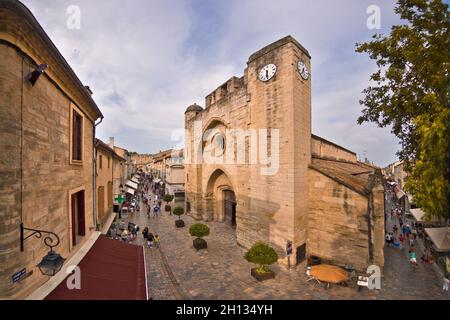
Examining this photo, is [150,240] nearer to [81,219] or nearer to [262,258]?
[81,219]

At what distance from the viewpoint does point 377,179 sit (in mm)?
10289

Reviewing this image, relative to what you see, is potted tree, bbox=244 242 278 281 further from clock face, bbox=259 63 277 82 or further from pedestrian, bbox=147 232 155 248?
clock face, bbox=259 63 277 82

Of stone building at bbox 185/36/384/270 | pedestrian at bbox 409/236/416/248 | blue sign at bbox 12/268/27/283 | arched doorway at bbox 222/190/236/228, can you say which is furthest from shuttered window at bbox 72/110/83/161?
pedestrian at bbox 409/236/416/248

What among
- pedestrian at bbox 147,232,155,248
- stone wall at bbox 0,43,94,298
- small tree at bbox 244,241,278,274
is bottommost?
pedestrian at bbox 147,232,155,248

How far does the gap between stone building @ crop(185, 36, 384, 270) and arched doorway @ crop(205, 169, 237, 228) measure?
3881 millimetres

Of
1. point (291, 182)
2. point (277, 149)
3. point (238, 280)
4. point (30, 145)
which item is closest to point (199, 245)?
point (238, 280)

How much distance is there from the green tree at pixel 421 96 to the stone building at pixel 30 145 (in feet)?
29.9

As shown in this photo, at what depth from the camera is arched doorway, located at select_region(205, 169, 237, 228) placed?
18.7m

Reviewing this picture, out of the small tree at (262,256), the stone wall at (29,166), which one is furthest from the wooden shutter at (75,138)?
the small tree at (262,256)

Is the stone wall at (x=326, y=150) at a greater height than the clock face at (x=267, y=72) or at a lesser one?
lesser

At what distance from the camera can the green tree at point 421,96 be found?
21.6 feet

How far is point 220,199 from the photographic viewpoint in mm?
19672

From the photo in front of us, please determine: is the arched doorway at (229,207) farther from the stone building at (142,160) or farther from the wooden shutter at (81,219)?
the stone building at (142,160)
